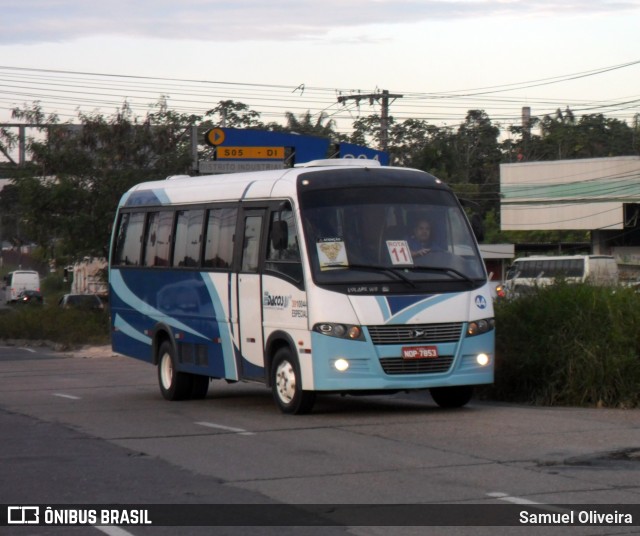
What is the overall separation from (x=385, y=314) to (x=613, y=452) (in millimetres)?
3558

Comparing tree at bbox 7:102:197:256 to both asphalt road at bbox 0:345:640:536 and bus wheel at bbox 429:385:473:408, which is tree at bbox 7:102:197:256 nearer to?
asphalt road at bbox 0:345:640:536

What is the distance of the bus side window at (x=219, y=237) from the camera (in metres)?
15.8

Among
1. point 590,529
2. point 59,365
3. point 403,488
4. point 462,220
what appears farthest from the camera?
point 59,365

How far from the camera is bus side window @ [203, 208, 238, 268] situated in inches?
623

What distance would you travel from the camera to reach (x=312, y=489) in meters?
9.45

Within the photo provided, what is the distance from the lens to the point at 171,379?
1733 cm

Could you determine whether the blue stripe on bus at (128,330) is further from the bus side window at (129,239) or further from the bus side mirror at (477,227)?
the bus side mirror at (477,227)

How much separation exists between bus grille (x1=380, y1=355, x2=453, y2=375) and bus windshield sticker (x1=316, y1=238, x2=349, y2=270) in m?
1.20

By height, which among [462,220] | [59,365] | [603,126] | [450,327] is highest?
[603,126]

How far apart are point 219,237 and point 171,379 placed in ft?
7.90

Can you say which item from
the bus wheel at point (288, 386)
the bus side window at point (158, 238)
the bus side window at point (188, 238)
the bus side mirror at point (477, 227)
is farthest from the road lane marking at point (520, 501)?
the bus side window at point (158, 238)

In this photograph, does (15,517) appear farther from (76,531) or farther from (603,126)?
(603,126)

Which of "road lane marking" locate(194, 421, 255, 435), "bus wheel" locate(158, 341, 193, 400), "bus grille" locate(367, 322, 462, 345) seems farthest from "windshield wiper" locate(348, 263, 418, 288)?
"bus wheel" locate(158, 341, 193, 400)

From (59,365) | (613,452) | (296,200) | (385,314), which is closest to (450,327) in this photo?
(385,314)
